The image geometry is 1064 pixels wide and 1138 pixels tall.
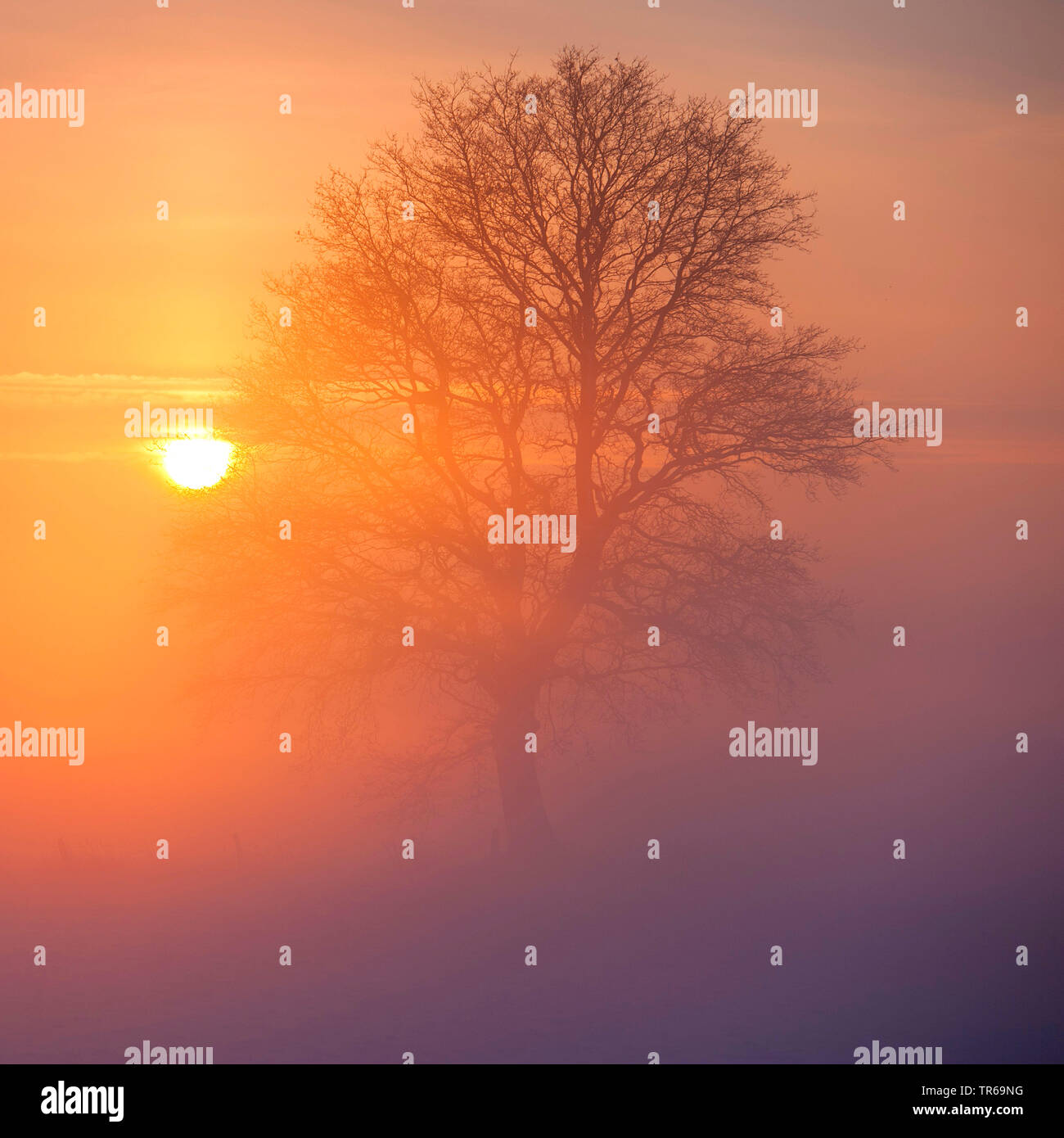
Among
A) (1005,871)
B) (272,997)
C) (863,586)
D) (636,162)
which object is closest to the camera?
(272,997)

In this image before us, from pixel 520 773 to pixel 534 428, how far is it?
506 cm

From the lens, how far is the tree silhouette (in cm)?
1408

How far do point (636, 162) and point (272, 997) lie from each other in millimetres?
→ 11505

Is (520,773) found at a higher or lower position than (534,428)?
lower

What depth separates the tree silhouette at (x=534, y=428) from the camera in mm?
14078

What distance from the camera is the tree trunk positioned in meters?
15.1

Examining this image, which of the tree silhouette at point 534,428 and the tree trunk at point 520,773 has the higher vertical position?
the tree silhouette at point 534,428

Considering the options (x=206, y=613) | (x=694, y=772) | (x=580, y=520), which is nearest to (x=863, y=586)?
(x=694, y=772)

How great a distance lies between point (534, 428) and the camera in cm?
1484

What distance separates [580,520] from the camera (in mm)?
14453

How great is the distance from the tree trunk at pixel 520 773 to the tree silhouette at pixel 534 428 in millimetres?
360

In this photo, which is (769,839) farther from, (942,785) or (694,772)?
(942,785)

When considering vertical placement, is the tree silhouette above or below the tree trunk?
above

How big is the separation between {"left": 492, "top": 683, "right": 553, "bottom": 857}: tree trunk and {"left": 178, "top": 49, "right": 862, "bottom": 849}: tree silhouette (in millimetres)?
360
